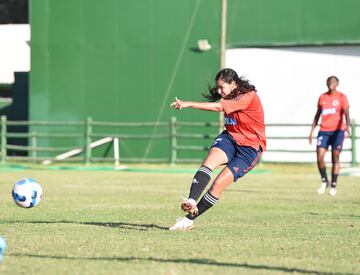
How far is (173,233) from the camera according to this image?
10.2 metres

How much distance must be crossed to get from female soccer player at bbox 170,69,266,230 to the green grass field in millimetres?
408

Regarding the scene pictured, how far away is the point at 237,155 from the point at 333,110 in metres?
7.11

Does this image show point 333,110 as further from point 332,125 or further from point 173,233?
point 173,233

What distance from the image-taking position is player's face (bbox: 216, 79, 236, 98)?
1065cm

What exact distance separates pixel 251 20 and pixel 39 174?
9.79m

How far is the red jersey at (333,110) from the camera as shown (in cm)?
1742

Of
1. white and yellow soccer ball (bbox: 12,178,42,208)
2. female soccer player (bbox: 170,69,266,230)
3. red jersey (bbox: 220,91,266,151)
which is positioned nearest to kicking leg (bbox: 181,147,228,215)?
female soccer player (bbox: 170,69,266,230)

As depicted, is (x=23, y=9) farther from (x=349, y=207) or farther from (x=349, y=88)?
(x=349, y=207)

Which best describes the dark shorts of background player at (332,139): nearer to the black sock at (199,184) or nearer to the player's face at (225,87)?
the player's face at (225,87)

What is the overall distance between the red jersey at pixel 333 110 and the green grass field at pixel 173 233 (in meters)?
1.28

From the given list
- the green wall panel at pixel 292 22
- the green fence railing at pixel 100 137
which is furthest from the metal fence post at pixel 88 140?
the green wall panel at pixel 292 22

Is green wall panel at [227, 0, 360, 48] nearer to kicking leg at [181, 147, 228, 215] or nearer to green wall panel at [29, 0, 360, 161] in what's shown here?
green wall panel at [29, 0, 360, 161]

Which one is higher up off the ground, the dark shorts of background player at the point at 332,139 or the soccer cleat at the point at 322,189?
the dark shorts of background player at the point at 332,139

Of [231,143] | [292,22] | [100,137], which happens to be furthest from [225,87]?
[100,137]
